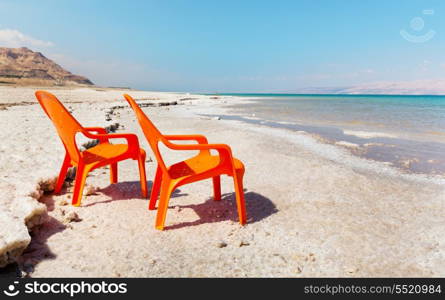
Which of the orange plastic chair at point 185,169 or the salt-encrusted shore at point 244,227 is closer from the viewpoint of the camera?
the salt-encrusted shore at point 244,227

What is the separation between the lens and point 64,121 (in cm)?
384

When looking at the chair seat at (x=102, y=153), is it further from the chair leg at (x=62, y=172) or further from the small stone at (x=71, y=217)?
the small stone at (x=71, y=217)

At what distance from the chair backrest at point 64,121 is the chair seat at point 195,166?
1.26 metres

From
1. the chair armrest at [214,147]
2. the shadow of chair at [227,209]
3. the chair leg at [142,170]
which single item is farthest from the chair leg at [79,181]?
the chair armrest at [214,147]

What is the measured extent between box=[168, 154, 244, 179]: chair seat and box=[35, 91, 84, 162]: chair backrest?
1.26 meters

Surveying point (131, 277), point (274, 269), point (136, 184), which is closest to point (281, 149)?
point (136, 184)

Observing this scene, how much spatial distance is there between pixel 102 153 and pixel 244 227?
7.25 feet

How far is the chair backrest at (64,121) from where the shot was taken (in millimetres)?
3799

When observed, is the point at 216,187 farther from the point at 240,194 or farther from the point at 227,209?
the point at 240,194

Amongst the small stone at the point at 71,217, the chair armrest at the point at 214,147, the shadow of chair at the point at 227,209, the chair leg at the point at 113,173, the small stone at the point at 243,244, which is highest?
the chair armrest at the point at 214,147

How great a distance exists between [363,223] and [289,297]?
5.91ft

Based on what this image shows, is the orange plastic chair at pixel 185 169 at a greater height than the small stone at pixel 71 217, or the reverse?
the orange plastic chair at pixel 185 169

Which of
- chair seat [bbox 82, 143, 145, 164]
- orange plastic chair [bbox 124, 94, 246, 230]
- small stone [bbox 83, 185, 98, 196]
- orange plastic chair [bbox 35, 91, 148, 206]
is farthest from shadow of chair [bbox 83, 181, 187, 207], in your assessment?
orange plastic chair [bbox 124, 94, 246, 230]

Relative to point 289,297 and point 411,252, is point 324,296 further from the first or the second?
point 411,252
